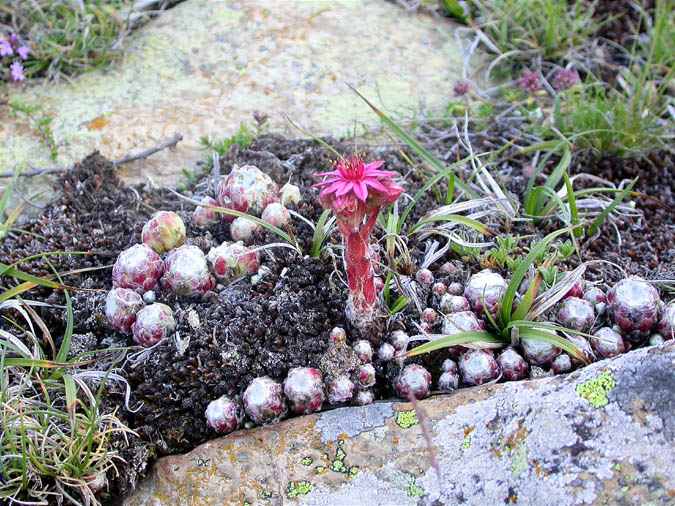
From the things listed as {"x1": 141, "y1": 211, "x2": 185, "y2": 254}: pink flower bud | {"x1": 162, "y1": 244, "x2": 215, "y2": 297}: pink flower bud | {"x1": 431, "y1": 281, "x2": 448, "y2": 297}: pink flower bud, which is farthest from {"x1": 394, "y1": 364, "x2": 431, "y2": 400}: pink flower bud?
{"x1": 141, "y1": 211, "x2": 185, "y2": 254}: pink flower bud

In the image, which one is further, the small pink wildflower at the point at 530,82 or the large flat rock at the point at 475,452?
the small pink wildflower at the point at 530,82

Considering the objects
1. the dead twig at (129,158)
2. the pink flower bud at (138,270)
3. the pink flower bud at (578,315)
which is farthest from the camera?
the dead twig at (129,158)

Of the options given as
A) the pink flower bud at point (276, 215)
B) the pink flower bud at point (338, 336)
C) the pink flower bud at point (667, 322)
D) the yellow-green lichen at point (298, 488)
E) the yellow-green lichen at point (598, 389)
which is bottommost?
the yellow-green lichen at point (298, 488)

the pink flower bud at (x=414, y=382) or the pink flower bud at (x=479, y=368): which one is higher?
the pink flower bud at (x=479, y=368)

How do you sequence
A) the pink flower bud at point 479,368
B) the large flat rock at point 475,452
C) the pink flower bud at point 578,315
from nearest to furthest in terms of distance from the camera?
1. the large flat rock at point 475,452
2. the pink flower bud at point 479,368
3. the pink flower bud at point 578,315

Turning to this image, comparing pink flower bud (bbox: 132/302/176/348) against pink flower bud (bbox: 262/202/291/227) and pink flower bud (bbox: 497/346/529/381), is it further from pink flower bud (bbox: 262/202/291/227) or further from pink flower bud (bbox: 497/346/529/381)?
pink flower bud (bbox: 497/346/529/381)

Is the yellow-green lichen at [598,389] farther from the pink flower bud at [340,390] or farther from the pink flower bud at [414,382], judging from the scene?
the pink flower bud at [340,390]

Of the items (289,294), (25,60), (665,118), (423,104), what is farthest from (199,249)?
(665,118)

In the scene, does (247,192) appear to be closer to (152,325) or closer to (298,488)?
(152,325)

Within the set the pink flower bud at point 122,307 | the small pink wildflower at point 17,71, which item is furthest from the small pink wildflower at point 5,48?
the pink flower bud at point 122,307
